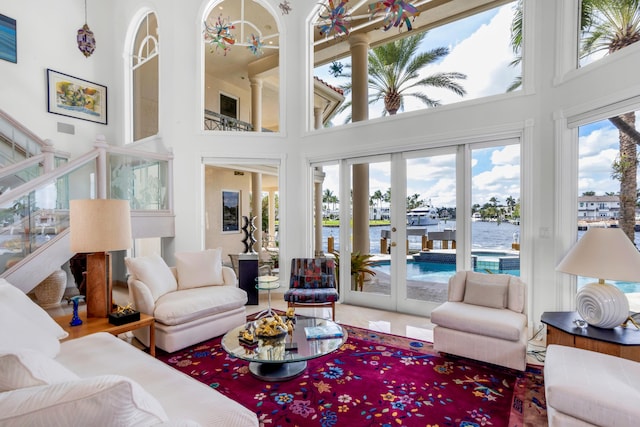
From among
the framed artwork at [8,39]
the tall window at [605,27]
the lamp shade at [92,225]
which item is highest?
the framed artwork at [8,39]

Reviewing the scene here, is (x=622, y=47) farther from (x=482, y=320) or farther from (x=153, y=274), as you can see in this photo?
(x=153, y=274)

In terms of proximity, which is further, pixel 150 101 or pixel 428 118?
pixel 150 101

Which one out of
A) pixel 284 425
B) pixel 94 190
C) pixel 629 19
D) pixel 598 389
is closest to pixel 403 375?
pixel 284 425

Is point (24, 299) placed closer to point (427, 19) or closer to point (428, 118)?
point (428, 118)

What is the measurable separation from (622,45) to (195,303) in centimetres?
488

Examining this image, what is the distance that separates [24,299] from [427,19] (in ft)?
18.4

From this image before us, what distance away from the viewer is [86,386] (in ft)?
2.99

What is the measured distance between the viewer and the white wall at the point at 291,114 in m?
3.59

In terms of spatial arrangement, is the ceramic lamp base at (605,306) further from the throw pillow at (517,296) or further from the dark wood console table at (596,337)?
the throw pillow at (517,296)

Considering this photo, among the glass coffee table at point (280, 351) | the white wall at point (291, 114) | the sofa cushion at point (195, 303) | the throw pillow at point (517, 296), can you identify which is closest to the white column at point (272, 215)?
the white wall at point (291, 114)

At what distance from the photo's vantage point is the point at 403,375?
109 inches

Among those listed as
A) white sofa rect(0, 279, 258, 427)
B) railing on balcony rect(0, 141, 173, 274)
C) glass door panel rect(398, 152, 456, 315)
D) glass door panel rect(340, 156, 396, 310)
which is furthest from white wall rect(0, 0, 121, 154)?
glass door panel rect(398, 152, 456, 315)

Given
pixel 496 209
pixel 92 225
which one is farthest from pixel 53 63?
pixel 496 209

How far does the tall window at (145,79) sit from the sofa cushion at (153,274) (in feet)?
10.8
